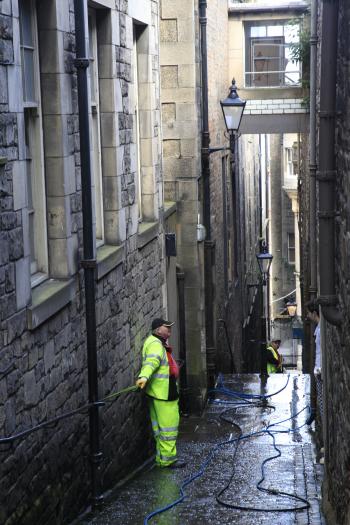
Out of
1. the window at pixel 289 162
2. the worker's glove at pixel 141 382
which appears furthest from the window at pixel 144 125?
the window at pixel 289 162

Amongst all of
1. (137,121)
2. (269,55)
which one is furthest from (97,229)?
(269,55)

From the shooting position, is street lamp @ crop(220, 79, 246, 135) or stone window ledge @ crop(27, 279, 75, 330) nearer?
stone window ledge @ crop(27, 279, 75, 330)

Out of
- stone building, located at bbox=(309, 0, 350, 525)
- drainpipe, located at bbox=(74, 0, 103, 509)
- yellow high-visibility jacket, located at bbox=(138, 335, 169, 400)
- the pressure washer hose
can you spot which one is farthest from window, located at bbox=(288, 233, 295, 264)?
stone building, located at bbox=(309, 0, 350, 525)

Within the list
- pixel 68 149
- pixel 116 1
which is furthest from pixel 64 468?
pixel 116 1

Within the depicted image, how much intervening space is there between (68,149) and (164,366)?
312 centimetres

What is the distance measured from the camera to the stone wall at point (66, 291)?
6375 mm

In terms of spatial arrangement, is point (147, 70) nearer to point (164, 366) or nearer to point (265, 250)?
point (164, 366)

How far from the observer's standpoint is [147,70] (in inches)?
465

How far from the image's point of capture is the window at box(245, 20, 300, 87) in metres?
20.5

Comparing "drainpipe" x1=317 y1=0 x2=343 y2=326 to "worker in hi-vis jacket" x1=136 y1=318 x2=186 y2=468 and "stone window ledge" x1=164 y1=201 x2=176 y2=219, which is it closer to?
"worker in hi-vis jacket" x1=136 y1=318 x2=186 y2=468

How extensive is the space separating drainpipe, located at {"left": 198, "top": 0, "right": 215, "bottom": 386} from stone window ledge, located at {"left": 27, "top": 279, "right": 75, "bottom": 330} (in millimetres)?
7609

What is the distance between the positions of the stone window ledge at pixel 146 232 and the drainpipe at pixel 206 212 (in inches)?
135

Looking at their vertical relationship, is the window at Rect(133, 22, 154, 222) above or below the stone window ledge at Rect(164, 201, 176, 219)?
above

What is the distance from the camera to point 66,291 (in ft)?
25.2
